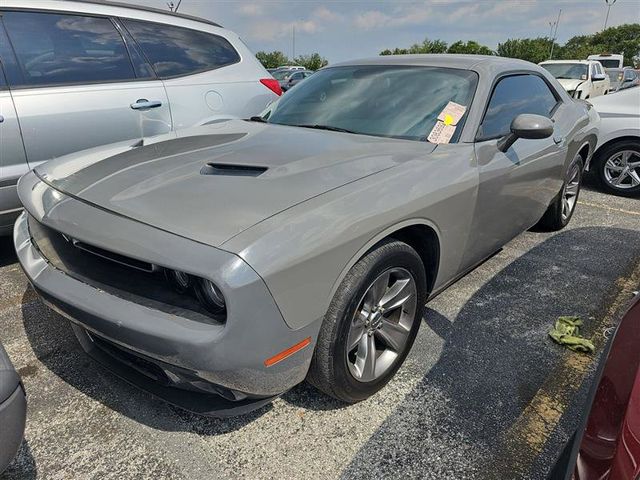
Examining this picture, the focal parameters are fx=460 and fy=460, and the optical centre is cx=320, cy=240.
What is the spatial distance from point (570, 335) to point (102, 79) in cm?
372

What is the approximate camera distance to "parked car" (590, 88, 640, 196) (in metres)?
5.54

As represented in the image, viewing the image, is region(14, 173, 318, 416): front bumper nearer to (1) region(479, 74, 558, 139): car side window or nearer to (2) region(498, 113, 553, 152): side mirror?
(2) region(498, 113, 553, 152): side mirror

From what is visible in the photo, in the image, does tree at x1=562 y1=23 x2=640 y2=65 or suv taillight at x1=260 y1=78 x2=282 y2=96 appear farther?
tree at x1=562 y1=23 x2=640 y2=65

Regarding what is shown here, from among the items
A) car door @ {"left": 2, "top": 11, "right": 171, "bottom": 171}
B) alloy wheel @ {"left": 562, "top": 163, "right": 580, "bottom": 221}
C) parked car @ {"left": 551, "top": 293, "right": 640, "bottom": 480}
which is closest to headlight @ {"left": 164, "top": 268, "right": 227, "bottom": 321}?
parked car @ {"left": 551, "top": 293, "right": 640, "bottom": 480}

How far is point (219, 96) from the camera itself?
13.6 ft

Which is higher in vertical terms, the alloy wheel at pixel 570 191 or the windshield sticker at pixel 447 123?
the windshield sticker at pixel 447 123

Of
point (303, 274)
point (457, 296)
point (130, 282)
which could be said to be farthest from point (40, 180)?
point (457, 296)

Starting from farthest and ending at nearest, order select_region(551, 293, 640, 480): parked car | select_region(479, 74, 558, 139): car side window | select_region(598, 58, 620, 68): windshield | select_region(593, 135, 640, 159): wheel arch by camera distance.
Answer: select_region(598, 58, 620, 68): windshield < select_region(593, 135, 640, 159): wheel arch < select_region(479, 74, 558, 139): car side window < select_region(551, 293, 640, 480): parked car

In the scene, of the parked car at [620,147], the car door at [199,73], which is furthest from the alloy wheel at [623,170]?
the car door at [199,73]

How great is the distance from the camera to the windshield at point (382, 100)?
8.47 feet

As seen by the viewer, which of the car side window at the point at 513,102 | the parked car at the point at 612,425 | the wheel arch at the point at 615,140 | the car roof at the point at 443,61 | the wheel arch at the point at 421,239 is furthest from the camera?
the wheel arch at the point at 615,140

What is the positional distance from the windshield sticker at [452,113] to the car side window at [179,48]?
8.17 ft

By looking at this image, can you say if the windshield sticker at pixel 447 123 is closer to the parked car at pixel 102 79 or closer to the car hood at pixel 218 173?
the car hood at pixel 218 173

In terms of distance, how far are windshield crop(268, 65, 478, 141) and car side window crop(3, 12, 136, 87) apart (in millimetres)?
1523
